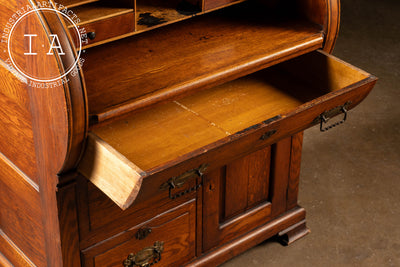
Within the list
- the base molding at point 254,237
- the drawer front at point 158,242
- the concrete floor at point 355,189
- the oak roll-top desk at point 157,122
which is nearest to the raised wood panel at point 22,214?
the oak roll-top desk at point 157,122

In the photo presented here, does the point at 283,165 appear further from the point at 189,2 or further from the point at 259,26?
the point at 189,2

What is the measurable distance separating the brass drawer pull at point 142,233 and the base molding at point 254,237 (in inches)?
13.4

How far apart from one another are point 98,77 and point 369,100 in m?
2.44

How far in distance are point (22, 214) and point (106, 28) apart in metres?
0.74

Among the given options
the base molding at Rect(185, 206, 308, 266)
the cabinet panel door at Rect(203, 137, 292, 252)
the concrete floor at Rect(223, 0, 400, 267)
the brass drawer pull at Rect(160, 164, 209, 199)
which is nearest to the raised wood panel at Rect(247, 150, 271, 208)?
Result: the cabinet panel door at Rect(203, 137, 292, 252)

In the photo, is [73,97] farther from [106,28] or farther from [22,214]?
[22,214]

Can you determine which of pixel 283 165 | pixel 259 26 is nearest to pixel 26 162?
pixel 259 26

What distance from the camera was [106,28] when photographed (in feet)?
6.38

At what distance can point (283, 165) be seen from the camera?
2748mm

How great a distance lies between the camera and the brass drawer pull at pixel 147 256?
235cm

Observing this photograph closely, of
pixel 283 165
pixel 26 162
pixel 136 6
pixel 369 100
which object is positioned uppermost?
pixel 136 6

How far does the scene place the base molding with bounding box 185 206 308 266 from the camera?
2.66 meters

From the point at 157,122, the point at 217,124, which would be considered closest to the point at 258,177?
the point at 217,124

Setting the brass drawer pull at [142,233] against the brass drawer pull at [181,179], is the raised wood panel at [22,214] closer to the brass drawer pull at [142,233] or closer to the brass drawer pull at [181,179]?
the brass drawer pull at [142,233]
